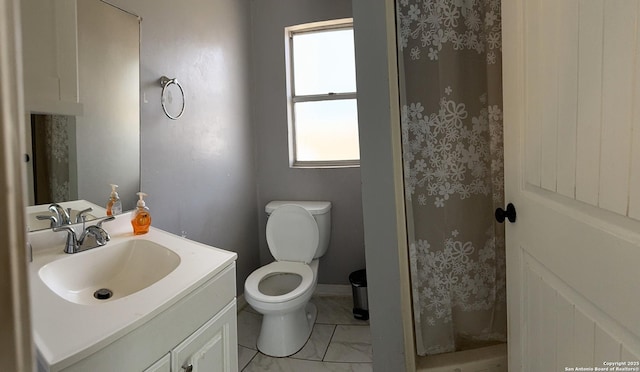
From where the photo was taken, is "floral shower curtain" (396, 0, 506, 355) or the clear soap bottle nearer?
"floral shower curtain" (396, 0, 506, 355)

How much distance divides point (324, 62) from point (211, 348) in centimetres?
228

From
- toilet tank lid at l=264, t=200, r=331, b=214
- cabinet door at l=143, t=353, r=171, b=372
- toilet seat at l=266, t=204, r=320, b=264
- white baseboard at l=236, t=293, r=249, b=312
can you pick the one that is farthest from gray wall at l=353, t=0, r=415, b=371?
white baseboard at l=236, t=293, r=249, b=312

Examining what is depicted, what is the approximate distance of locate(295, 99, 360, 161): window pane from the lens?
259 cm

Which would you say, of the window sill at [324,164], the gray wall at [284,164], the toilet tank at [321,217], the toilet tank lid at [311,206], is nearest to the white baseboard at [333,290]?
the gray wall at [284,164]

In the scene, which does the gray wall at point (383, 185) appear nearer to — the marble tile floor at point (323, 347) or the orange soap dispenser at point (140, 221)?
the marble tile floor at point (323, 347)

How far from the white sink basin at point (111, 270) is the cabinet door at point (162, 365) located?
1.13 feet

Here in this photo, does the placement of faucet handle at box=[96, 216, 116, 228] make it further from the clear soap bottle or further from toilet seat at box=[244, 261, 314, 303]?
toilet seat at box=[244, 261, 314, 303]

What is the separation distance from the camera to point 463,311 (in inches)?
46.7

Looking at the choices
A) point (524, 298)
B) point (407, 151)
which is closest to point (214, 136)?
point (407, 151)

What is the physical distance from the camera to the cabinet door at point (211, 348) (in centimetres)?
92

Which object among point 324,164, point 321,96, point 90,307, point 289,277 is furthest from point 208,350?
point 321,96

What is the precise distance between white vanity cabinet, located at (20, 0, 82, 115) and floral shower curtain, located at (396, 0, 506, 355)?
1.24 meters

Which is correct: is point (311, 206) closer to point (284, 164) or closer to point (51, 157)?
point (284, 164)

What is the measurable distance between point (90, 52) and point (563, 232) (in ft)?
5.63
